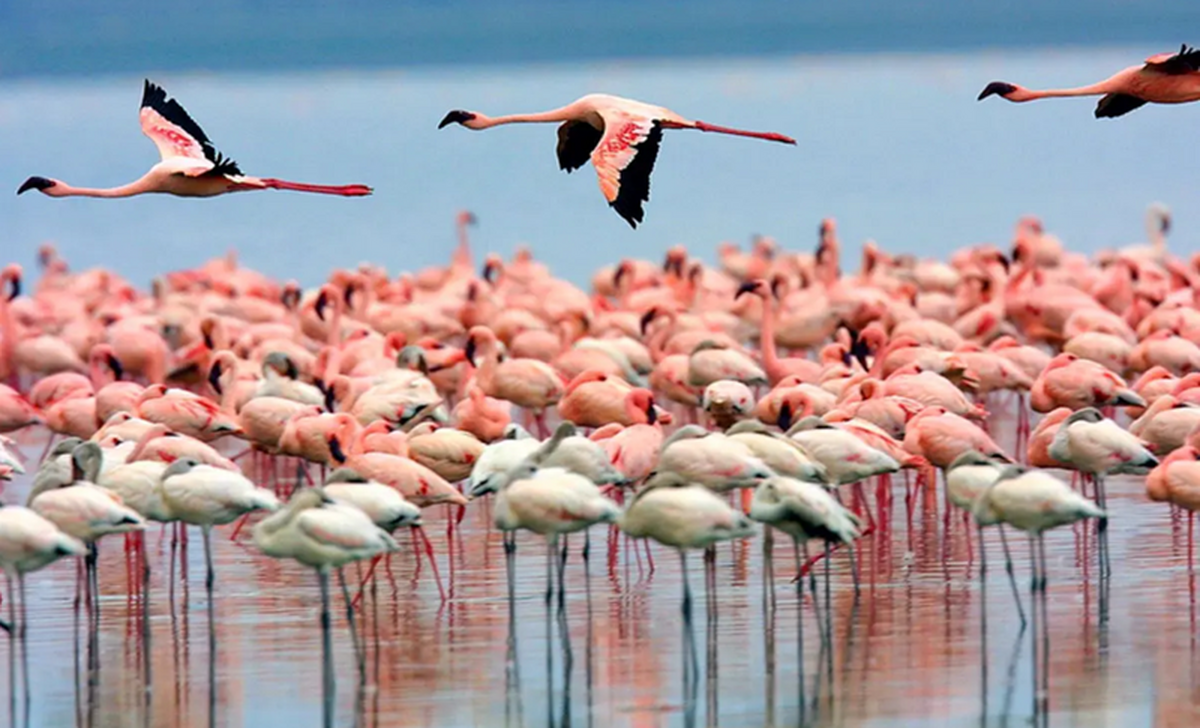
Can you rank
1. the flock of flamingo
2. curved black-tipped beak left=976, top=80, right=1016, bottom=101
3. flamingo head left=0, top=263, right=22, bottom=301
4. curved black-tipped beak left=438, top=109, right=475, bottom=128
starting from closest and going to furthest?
the flock of flamingo
curved black-tipped beak left=976, top=80, right=1016, bottom=101
curved black-tipped beak left=438, top=109, right=475, bottom=128
flamingo head left=0, top=263, right=22, bottom=301

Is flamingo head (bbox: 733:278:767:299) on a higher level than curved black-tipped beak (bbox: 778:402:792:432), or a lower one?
higher

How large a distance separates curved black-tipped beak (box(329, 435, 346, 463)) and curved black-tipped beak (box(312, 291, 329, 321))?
6.28 m

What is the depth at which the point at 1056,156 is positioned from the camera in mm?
50500

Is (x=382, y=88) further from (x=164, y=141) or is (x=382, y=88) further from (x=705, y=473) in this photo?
(x=705, y=473)

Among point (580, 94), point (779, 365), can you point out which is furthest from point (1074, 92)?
point (580, 94)

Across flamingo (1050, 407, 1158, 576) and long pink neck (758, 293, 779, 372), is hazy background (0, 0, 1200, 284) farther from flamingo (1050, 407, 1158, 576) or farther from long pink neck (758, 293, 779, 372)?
flamingo (1050, 407, 1158, 576)

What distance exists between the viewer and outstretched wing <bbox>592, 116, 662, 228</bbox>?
10023mm

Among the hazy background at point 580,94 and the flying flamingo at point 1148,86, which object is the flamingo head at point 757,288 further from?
the hazy background at point 580,94

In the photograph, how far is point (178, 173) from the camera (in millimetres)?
11547

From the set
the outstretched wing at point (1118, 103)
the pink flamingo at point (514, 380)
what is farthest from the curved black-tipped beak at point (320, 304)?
the outstretched wing at point (1118, 103)

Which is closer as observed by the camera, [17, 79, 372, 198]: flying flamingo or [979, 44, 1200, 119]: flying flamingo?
[979, 44, 1200, 119]: flying flamingo

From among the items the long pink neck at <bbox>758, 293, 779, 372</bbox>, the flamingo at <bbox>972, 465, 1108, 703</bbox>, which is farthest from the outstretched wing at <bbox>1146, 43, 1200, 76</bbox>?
the long pink neck at <bbox>758, 293, 779, 372</bbox>

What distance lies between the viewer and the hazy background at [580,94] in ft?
144

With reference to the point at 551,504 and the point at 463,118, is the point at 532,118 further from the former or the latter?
the point at 551,504
